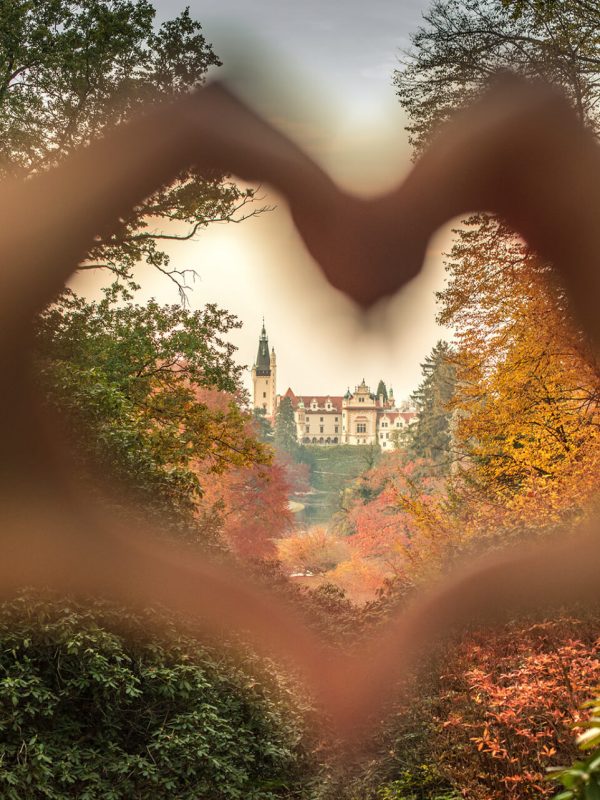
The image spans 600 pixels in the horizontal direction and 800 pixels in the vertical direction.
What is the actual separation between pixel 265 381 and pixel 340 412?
12.8 metres

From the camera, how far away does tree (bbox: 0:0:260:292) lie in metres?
9.31

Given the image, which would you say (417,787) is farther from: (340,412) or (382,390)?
Result: (340,412)

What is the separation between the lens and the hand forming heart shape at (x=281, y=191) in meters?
7.36

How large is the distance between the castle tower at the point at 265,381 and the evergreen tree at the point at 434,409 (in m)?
46.5

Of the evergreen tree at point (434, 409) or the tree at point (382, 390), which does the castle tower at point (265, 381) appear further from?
the evergreen tree at point (434, 409)

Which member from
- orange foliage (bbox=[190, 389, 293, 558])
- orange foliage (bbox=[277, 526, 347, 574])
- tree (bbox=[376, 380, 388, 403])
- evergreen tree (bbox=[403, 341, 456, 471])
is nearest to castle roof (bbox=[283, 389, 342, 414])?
tree (bbox=[376, 380, 388, 403])

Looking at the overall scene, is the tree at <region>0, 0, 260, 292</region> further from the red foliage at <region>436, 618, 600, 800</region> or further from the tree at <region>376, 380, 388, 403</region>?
the tree at <region>376, 380, 388, 403</region>

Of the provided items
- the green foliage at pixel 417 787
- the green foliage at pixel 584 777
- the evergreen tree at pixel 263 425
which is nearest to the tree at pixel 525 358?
the green foliage at pixel 417 787

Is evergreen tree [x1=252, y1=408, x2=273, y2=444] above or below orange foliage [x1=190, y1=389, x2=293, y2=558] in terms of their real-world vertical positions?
above

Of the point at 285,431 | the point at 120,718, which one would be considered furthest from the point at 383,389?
the point at 120,718

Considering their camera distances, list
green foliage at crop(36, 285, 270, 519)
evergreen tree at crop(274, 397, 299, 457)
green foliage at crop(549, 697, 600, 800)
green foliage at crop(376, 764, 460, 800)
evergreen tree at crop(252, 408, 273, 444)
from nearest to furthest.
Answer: green foliage at crop(549, 697, 600, 800) < green foliage at crop(376, 764, 460, 800) < green foliage at crop(36, 285, 270, 519) < evergreen tree at crop(252, 408, 273, 444) < evergreen tree at crop(274, 397, 299, 457)

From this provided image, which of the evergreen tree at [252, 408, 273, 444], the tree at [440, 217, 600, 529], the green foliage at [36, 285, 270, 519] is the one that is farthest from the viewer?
the evergreen tree at [252, 408, 273, 444]

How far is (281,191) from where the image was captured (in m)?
11.9

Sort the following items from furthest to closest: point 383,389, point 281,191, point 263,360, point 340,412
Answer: point 340,412
point 383,389
point 263,360
point 281,191
